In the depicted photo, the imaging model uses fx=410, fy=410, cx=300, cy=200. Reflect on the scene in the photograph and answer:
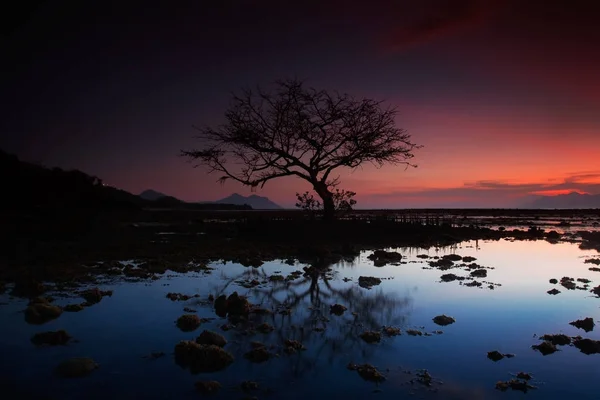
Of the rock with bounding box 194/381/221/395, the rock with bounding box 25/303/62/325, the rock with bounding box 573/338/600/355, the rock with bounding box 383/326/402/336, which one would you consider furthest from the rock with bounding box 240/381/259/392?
the rock with bounding box 573/338/600/355

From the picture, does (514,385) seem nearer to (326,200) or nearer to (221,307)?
(221,307)

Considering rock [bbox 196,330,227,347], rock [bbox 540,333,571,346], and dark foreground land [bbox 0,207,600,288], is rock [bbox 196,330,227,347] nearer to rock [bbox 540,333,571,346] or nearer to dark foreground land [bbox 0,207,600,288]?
rock [bbox 540,333,571,346]

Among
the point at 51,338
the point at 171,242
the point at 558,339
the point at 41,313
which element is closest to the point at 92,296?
the point at 41,313

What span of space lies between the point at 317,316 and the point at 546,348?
3338 mm

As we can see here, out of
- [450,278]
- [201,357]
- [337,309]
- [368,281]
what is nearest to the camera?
[201,357]

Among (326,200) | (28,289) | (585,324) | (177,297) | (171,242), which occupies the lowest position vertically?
(585,324)

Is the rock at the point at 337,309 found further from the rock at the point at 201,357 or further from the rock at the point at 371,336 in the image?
the rock at the point at 201,357

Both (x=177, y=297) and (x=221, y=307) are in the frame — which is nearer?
(x=221, y=307)

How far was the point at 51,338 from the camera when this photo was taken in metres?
5.55

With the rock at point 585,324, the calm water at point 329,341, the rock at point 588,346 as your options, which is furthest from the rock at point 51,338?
the rock at point 585,324

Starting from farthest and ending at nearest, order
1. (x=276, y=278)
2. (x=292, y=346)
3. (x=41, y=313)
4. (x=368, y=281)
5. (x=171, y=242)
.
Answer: (x=171, y=242) → (x=276, y=278) → (x=368, y=281) → (x=41, y=313) → (x=292, y=346)

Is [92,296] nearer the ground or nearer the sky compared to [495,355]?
nearer the sky

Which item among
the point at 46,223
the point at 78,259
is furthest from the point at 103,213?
the point at 78,259

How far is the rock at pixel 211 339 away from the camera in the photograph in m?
5.48
